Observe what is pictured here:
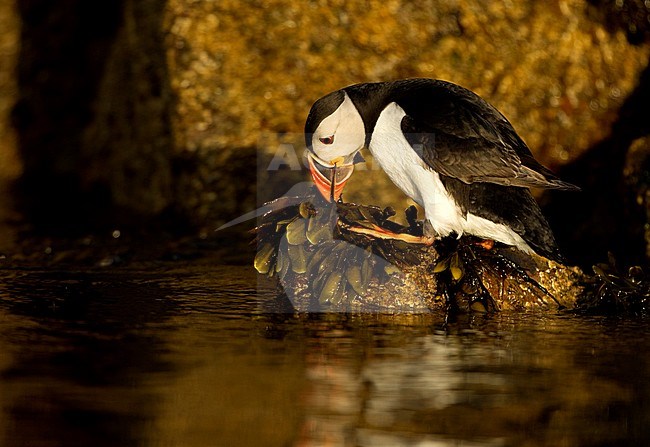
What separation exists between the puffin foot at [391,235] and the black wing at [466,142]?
0.40 m

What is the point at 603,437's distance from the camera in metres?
3.32

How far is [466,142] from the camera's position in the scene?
5523 millimetres

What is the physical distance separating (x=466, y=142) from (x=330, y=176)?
32.7 inches

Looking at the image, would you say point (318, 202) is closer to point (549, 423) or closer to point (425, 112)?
point (425, 112)

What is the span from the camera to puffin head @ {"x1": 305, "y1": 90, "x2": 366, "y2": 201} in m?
5.93

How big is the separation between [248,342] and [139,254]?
2846 mm

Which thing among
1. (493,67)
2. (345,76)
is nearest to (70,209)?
(345,76)

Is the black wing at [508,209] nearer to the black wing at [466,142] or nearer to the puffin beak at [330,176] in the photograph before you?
the black wing at [466,142]

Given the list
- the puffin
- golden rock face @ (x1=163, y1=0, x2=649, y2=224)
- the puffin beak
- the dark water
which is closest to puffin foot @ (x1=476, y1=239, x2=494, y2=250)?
the puffin

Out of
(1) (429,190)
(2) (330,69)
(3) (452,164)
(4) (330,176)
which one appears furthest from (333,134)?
(2) (330,69)

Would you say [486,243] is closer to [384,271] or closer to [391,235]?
[391,235]

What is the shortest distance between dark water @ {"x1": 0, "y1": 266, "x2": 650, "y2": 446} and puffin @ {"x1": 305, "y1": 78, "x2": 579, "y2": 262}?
59cm

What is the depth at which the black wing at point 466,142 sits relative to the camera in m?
5.46

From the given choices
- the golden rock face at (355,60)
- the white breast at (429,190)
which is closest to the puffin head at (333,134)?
the white breast at (429,190)
